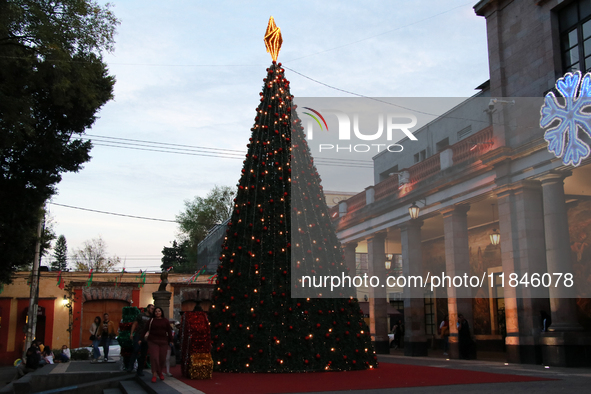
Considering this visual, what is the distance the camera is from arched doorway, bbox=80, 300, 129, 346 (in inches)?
1234

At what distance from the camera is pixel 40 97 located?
16703 millimetres

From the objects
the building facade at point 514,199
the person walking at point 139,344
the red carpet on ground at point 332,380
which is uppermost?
the building facade at point 514,199

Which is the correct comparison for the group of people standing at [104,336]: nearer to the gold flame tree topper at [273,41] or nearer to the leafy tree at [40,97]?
the leafy tree at [40,97]

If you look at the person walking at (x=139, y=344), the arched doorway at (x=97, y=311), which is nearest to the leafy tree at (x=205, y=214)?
the arched doorway at (x=97, y=311)

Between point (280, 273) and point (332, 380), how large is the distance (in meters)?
2.45

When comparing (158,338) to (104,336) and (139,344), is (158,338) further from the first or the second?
(104,336)

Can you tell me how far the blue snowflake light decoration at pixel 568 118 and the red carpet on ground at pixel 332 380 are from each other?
20.1ft

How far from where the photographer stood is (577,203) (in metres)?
17.3

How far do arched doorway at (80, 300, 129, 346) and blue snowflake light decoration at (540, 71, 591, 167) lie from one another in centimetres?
2515

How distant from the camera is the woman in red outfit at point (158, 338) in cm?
1023

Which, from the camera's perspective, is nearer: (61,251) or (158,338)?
(158,338)

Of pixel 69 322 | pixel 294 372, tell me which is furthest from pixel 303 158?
pixel 69 322

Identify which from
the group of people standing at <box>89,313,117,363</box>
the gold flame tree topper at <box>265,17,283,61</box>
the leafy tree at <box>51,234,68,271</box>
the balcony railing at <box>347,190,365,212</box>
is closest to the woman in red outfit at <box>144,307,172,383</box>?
the gold flame tree topper at <box>265,17,283,61</box>

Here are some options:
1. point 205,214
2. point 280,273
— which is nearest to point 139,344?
point 280,273
